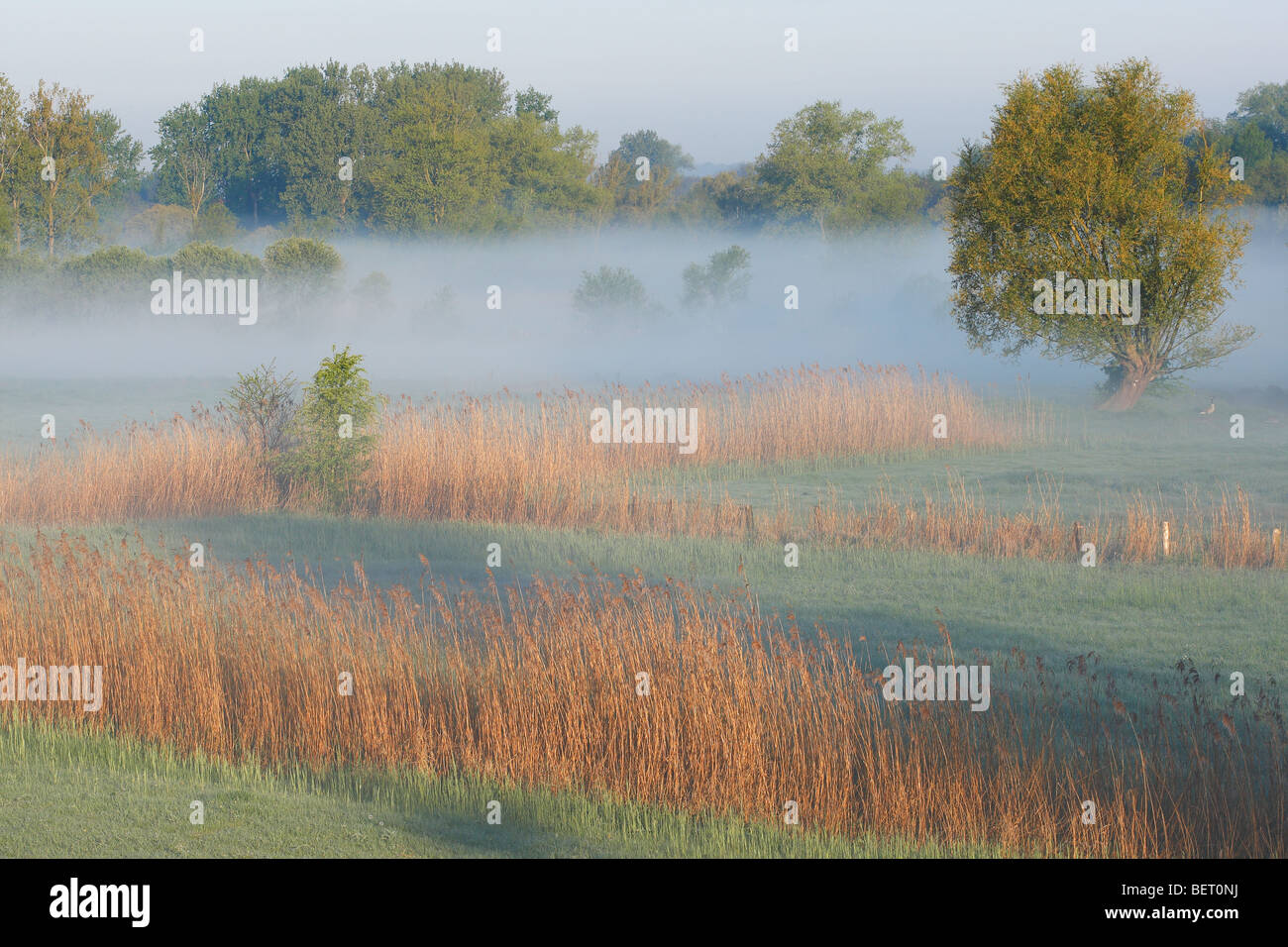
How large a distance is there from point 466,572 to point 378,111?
56.4 m

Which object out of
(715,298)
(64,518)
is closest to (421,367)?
(715,298)

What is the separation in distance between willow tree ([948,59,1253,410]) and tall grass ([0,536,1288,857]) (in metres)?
13.4

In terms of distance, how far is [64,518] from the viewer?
1314 cm

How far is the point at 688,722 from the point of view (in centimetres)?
627

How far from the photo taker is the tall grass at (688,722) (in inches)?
225

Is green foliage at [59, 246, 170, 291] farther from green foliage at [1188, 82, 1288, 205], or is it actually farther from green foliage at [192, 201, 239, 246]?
green foliage at [1188, 82, 1288, 205]

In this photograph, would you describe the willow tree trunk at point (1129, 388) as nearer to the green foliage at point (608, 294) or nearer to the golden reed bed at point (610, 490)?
the golden reed bed at point (610, 490)

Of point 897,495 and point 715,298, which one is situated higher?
point 715,298

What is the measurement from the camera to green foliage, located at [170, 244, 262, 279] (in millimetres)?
40719

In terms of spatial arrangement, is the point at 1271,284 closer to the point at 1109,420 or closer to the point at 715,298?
the point at 715,298

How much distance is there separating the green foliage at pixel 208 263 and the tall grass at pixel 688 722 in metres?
35.0

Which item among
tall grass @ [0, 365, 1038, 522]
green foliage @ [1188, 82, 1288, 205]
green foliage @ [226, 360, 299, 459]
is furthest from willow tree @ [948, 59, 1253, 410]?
green foliage @ [1188, 82, 1288, 205]

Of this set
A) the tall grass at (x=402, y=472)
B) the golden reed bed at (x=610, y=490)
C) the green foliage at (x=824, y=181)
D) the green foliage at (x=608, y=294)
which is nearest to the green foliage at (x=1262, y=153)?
the green foliage at (x=824, y=181)
